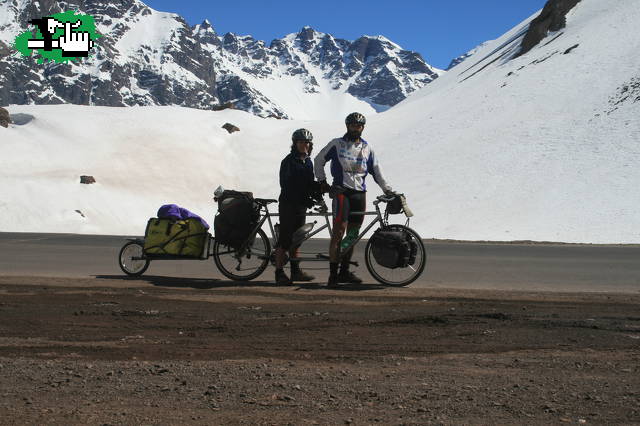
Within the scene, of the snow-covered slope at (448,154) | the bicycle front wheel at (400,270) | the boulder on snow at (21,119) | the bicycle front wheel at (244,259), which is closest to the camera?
the bicycle front wheel at (400,270)

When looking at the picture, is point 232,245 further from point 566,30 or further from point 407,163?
point 566,30

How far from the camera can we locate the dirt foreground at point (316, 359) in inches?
149

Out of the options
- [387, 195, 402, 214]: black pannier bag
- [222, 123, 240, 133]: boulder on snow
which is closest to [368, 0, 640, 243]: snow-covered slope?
[222, 123, 240, 133]: boulder on snow

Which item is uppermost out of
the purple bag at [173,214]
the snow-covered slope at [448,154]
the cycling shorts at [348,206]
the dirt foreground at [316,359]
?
the snow-covered slope at [448,154]

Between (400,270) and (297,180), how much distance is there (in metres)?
1.84

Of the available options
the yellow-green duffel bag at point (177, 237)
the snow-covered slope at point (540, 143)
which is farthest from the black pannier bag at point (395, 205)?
the snow-covered slope at point (540, 143)

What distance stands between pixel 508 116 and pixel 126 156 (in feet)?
89.6

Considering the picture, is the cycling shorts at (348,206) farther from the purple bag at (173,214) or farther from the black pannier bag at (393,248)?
the purple bag at (173,214)

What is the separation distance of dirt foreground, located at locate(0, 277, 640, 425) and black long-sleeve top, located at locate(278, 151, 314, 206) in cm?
178

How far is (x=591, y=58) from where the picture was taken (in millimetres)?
56312

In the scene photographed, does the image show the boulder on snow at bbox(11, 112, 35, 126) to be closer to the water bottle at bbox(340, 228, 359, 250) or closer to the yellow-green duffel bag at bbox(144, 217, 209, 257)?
the yellow-green duffel bag at bbox(144, 217, 209, 257)

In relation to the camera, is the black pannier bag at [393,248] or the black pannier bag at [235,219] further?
the black pannier bag at [235,219]

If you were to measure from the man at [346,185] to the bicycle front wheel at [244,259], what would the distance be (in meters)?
1.02

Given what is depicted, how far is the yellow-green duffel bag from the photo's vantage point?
966 cm
